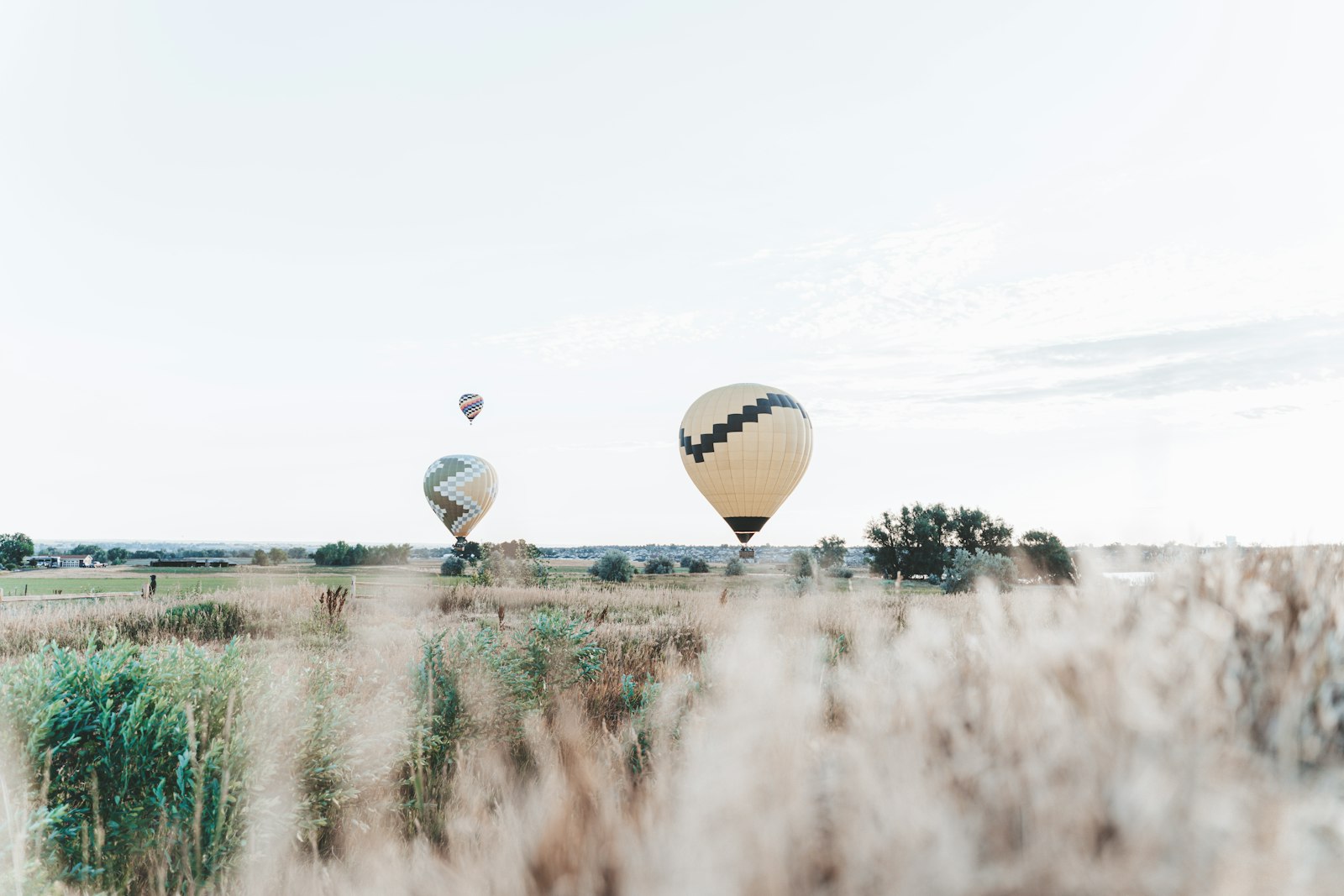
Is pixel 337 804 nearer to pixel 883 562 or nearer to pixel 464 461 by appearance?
pixel 464 461

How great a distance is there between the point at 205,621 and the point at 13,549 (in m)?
165

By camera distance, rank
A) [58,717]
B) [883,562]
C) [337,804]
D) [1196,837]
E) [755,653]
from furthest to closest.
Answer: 1. [883,562]
2. [337,804]
3. [58,717]
4. [755,653]
5. [1196,837]

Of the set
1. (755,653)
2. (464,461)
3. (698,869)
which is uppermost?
(464,461)

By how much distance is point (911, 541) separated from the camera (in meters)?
71.1

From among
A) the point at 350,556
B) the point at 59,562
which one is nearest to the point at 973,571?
the point at 350,556

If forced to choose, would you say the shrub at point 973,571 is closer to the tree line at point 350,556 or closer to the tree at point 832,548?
the tree at point 832,548

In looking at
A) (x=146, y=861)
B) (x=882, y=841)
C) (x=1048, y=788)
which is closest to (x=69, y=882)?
(x=146, y=861)

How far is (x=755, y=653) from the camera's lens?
273cm

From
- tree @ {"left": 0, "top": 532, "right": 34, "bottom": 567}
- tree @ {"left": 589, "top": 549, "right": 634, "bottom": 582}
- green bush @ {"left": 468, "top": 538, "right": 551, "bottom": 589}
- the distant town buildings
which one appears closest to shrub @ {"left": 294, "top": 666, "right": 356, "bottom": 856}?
green bush @ {"left": 468, "top": 538, "right": 551, "bottom": 589}

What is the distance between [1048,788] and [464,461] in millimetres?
56254

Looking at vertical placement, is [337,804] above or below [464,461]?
below

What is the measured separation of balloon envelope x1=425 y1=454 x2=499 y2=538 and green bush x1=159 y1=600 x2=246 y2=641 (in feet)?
118

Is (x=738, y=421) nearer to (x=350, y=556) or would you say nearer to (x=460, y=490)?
(x=460, y=490)

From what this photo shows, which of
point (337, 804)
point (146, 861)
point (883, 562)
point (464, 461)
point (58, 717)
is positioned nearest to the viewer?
point (146, 861)
